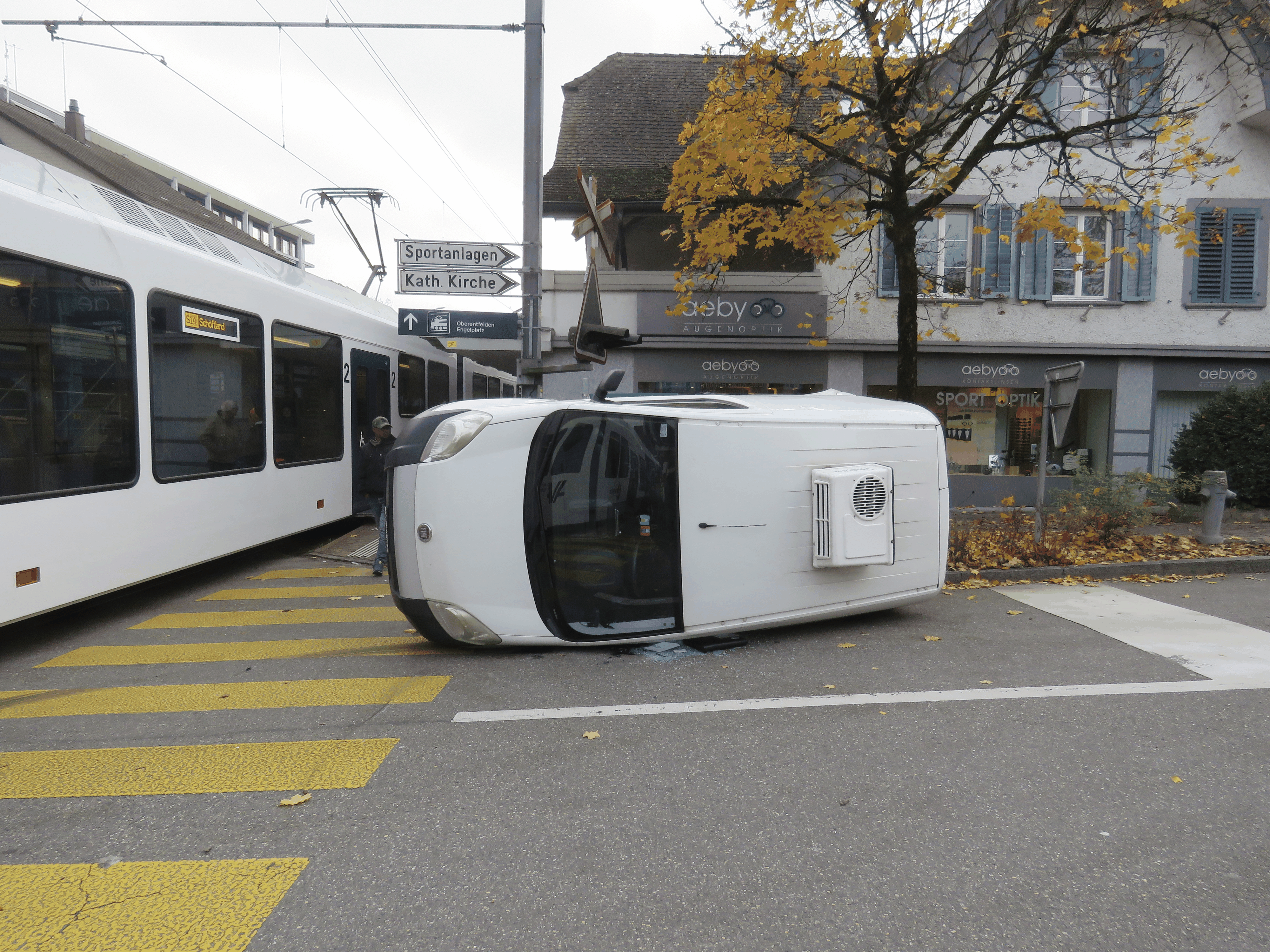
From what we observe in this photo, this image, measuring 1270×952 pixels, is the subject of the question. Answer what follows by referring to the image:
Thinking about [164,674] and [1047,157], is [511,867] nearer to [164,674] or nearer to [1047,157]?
[164,674]

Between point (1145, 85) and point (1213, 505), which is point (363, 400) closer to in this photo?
point (1213, 505)

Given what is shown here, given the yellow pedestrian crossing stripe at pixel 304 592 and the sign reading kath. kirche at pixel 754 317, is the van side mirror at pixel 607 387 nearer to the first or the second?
the yellow pedestrian crossing stripe at pixel 304 592

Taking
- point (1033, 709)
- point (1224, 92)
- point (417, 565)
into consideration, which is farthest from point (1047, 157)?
point (417, 565)

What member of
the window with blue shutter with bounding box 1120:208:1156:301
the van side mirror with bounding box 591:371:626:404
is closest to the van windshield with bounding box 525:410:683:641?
the van side mirror with bounding box 591:371:626:404

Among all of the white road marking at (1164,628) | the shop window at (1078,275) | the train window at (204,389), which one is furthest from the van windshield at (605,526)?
the shop window at (1078,275)

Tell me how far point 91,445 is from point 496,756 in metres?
4.05

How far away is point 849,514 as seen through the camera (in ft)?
18.2

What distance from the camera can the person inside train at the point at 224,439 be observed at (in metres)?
6.99

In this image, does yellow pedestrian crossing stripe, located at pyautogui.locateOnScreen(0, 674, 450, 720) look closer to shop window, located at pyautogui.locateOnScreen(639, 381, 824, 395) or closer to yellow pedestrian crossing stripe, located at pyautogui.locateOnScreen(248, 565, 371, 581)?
yellow pedestrian crossing stripe, located at pyautogui.locateOnScreen(248, 565, 371, 581)

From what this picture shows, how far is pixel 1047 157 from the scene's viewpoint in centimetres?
1414

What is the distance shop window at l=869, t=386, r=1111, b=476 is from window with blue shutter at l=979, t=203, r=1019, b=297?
1.87 m

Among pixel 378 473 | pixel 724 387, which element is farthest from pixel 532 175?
pixel 724 387

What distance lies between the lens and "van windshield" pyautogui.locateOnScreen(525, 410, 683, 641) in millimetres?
5008

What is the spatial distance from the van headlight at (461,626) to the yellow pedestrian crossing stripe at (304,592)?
2.50 m
